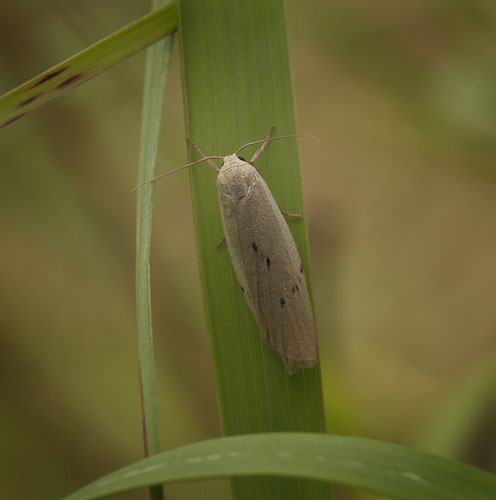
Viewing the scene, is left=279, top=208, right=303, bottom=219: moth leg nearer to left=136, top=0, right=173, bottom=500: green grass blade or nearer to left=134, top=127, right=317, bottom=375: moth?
left=134, top=127, right=317, bottom=375: moth

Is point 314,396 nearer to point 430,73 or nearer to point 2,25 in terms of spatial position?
point 430,73

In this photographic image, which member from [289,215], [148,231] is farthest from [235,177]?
Answer: [148,231]

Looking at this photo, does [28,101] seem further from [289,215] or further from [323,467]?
[323,467]

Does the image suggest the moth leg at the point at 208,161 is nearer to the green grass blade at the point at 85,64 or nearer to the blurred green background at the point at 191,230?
the green grass blade at the point at 85,64

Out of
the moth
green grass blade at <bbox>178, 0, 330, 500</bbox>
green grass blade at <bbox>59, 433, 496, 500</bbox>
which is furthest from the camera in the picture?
the moth

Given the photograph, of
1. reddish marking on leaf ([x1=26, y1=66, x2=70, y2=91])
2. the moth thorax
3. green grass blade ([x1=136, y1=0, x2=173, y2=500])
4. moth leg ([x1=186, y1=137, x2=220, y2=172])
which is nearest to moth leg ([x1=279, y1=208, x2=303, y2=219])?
the moth thorax

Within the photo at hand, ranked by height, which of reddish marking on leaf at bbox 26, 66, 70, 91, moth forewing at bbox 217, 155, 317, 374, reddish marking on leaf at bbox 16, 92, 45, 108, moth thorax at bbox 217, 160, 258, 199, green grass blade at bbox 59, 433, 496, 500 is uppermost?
reddish marking on leaf at bbox 26, 66, 70, 91

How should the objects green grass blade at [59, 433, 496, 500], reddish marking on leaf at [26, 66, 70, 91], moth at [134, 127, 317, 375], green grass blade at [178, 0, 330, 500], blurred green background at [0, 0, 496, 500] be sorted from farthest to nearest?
1. blurred green background at [0, 0, 496, 500]
2. moth at [134, 127, 317, 375]
3. green grass blade at [178, 0, 330, 500]
4. reddish marking on leaf at [26, 66, 70, 91]
5. green grass blade at [59, 433, 496, 500]

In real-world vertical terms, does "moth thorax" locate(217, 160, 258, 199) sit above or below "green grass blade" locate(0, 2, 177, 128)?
below
